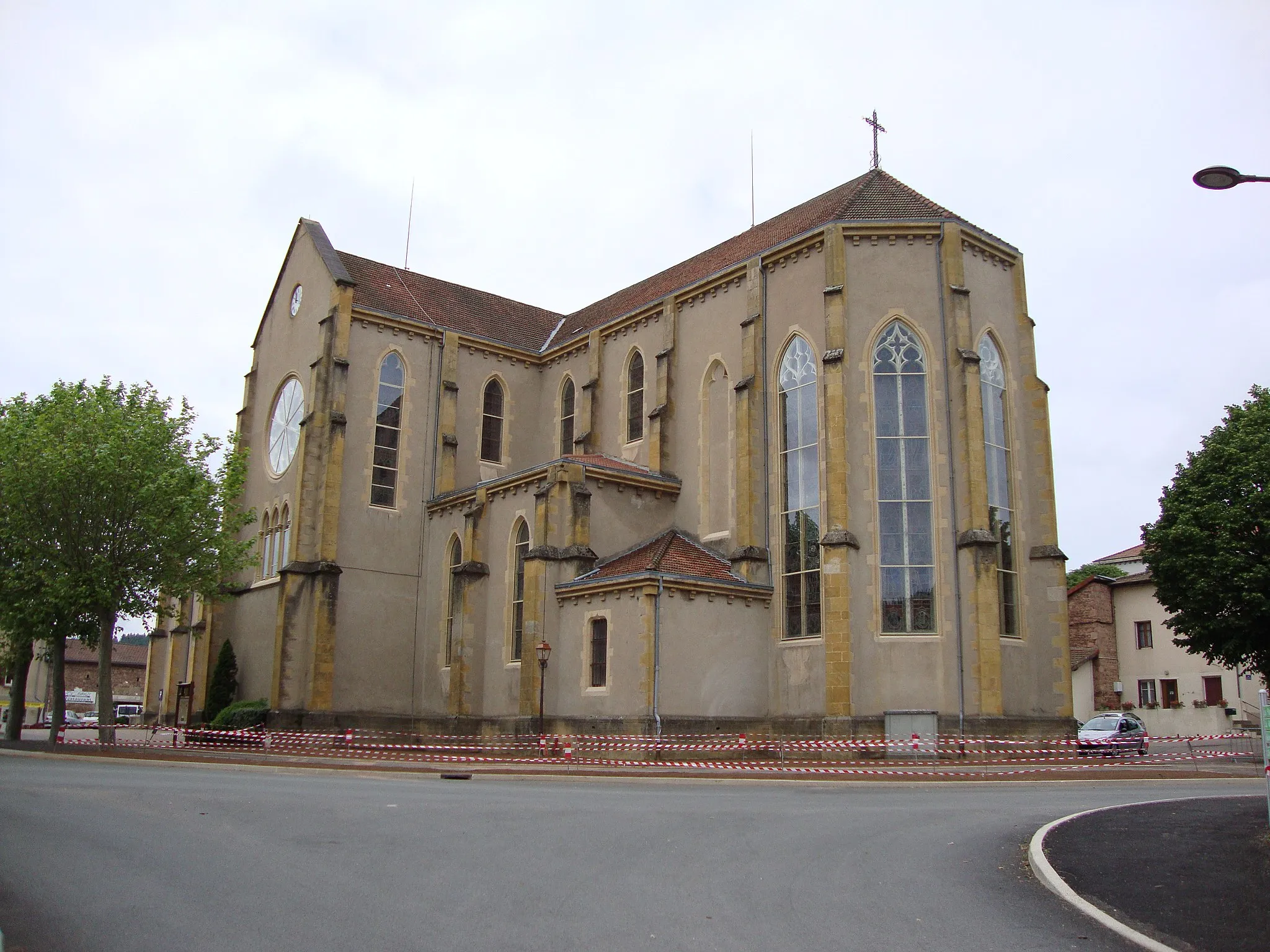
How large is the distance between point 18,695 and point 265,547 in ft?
32.0

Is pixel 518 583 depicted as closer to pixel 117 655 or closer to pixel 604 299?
pixel 604 299

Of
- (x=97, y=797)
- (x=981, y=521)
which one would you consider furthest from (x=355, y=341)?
(x=97, y=797)

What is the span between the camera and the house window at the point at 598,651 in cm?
2911

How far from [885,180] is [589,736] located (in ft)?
61.1

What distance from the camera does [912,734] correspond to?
88.9ft

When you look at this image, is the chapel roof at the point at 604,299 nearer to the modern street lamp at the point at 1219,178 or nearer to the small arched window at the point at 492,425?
the small arched window at the point at 492,425

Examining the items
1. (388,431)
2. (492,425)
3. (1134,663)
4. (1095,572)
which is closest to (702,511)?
(492,425)

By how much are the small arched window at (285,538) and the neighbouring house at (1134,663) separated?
108ft

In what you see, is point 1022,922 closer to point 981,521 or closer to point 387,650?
point 981,521

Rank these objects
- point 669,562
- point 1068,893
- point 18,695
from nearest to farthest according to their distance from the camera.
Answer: point 1068,893
point 669,562
point 18,695

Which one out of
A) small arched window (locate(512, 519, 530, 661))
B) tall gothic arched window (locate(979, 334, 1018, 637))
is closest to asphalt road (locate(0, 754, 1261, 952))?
tall gothic arched window (locate(979, 334, 1018, 637))

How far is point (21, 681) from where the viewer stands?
39.3m

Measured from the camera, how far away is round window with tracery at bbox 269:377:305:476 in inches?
1542

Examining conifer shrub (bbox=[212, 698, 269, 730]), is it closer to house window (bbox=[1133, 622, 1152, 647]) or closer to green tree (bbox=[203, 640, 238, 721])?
green tree (bbox=[203, 640, 238, 721])
